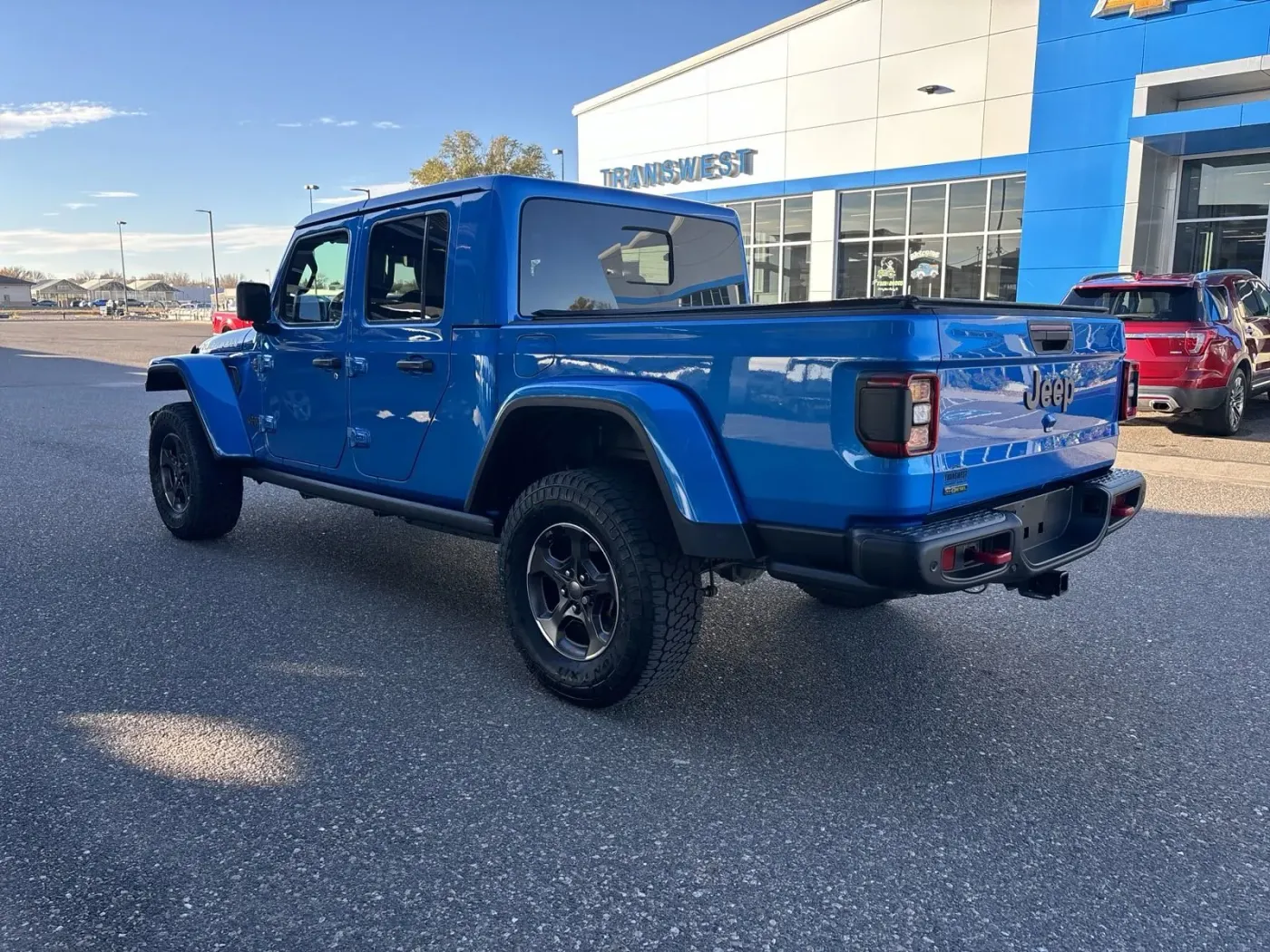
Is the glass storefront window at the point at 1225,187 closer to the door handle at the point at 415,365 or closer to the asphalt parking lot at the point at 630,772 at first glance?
the asphalt parking lot at the point at 630,772

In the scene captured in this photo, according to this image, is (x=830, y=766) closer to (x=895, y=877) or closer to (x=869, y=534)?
(x=895, y=877)

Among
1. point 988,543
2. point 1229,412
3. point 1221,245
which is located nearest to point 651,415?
point 988,543

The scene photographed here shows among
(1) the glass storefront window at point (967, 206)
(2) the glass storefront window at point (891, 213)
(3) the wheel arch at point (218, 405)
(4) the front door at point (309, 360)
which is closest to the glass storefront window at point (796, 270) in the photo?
(2) the glass storefront window at point (891, 213)

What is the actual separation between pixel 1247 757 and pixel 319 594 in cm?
406

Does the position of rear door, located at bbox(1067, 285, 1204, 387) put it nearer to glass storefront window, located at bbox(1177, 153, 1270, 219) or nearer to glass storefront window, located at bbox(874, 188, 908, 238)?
glass storefront window, located at bbox(1177, 153, 1270, 219)

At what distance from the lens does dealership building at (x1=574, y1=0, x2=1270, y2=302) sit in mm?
16734

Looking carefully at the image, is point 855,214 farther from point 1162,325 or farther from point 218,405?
point 218,405

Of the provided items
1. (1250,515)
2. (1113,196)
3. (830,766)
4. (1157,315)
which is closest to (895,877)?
(830,766)

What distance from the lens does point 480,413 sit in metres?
3.83

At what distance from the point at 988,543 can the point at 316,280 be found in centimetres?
364

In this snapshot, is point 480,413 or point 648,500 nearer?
point 648,500

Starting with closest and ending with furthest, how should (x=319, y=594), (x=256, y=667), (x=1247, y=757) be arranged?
(x=1247, y=757), (x=256, y=667), (x=319, y=594)

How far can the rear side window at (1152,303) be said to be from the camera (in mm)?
9938

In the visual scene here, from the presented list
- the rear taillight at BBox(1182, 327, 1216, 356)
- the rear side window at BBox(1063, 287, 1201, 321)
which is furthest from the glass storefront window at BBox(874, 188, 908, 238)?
the rear taillight at BBox(1182, 327, 1216, 356)
